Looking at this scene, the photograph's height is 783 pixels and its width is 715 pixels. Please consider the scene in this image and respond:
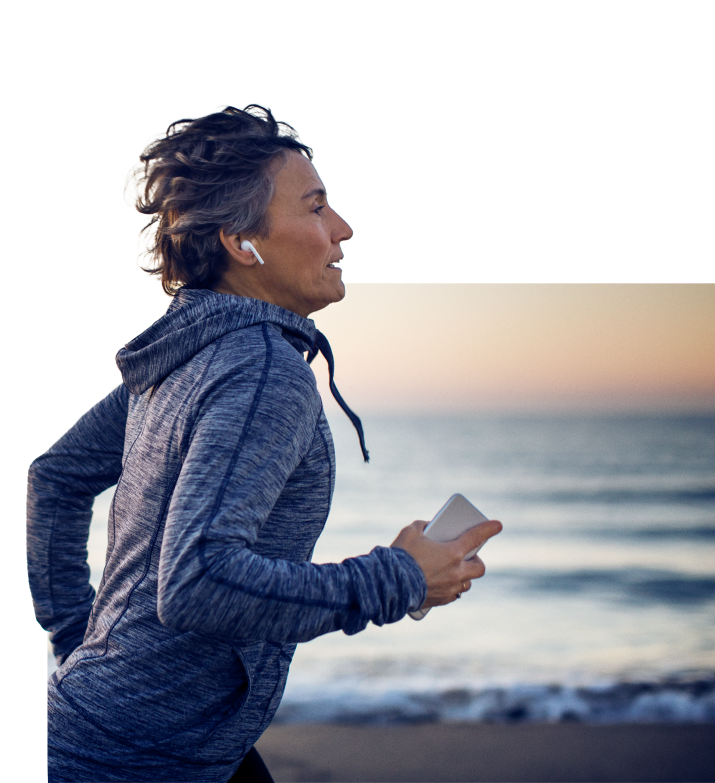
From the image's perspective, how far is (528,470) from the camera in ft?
18.6

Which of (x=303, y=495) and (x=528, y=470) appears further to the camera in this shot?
(x=528, y=470)

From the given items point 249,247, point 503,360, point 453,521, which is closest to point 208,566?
point 453,521

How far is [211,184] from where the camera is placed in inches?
32.8

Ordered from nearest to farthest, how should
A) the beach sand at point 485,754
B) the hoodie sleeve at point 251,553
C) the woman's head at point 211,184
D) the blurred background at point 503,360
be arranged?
the hoodie sleeve at point 251,553 → the woman's head at point 211,184 → the blurred background at point 503,360 → the beach sand at point 485,754

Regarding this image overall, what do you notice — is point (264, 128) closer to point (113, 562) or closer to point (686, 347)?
point (113, 562)

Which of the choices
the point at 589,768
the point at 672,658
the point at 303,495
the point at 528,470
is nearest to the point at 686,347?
the point at 672,658

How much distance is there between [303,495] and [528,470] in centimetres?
521

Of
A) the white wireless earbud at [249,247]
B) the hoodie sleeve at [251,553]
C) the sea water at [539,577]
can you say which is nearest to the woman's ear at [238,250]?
the white wireless earbud at [249,247]

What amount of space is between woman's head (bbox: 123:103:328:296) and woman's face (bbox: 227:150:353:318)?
0.01 metres

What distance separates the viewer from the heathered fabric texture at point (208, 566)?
1.93 feet

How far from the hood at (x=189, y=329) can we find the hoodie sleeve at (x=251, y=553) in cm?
9

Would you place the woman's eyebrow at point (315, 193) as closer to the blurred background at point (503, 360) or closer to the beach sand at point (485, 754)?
the blurred background at point (503, 360)

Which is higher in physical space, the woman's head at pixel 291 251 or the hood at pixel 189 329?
the woman's head at pixel 291 251

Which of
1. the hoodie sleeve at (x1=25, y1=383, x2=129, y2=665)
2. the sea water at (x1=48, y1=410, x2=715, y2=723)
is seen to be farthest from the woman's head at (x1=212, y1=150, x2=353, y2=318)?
the sea water at (x1=48, y1=410, x2=715, y2=723)
